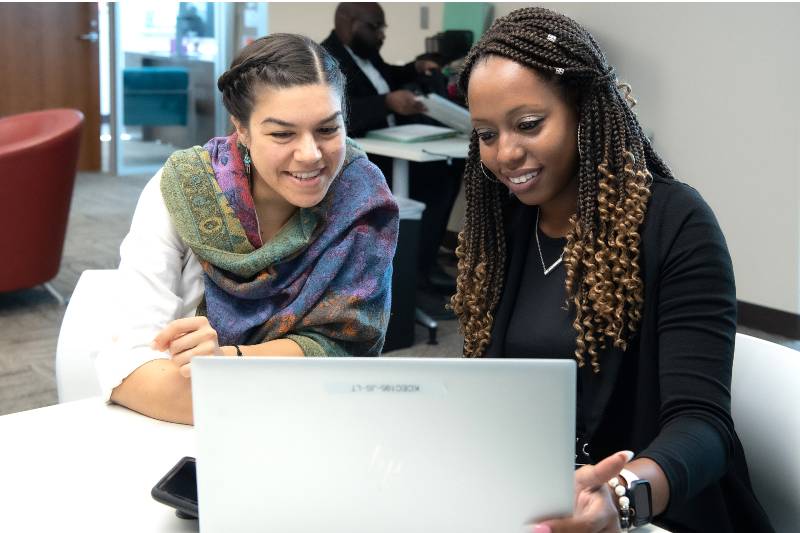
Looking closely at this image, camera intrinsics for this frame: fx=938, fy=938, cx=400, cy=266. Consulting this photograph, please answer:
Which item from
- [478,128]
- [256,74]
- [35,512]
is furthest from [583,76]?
[35,512]

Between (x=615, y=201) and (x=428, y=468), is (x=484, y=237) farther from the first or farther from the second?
(x=428, y=468)

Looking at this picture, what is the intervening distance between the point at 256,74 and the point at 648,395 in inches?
31.5

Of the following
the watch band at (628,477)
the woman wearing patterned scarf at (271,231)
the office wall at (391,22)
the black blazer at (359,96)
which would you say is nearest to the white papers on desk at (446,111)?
the black blazer at (359,96)

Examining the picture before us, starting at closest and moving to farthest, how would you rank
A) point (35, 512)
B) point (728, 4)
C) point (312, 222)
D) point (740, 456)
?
point (35, 512), point (740, 456), point (312, 222), point (728, 4)

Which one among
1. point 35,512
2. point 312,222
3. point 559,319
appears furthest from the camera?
point 312,222

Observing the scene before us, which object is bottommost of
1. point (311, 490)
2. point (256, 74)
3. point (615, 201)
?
point (311, 490)

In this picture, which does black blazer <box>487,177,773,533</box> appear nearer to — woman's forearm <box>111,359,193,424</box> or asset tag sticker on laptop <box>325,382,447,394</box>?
asset tag sticker on laptop <box>325,382,447,394</box>

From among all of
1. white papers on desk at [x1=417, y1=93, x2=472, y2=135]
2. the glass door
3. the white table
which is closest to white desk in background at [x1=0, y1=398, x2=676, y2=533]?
the white table

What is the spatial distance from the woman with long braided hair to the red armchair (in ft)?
9.49

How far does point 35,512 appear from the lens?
1.08m

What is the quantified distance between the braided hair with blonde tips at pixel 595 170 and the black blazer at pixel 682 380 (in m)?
0.03

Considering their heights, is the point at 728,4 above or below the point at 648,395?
above

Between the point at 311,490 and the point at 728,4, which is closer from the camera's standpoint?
the point at 311,490

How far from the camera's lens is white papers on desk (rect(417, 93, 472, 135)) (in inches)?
156
